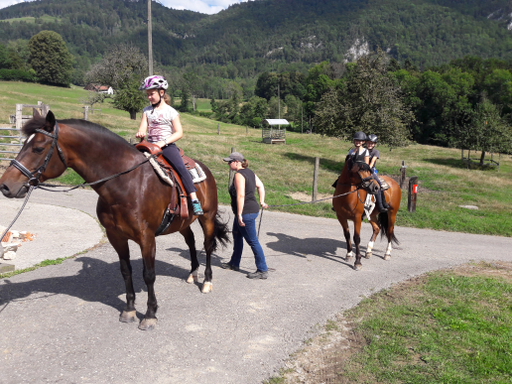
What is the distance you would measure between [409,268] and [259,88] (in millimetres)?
142012

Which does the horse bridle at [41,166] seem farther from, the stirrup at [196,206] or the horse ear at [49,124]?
the stirrup at [196,206]

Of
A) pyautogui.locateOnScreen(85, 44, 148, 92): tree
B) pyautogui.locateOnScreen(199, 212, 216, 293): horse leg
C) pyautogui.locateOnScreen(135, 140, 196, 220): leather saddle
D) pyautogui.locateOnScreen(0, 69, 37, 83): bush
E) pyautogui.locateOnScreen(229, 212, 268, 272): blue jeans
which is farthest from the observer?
pyautogui.locateOnScreen(0, 69, 37, 83): bush

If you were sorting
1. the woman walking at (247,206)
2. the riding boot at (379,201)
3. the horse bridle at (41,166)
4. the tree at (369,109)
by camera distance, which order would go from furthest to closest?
the tree at (369,109) → the riding boot at (379,201) → the woman walking at (247,206) → the horse bridle at (41,166)

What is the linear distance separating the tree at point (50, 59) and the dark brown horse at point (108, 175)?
316ft

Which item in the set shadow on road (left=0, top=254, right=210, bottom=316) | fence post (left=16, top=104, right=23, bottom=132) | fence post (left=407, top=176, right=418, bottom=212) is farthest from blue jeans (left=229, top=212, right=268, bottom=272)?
fence post (left=16, top=104, right=23, bottom=132)

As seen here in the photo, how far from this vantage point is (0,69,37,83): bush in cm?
8219

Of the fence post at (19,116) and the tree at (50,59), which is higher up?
the tree at (50,59)

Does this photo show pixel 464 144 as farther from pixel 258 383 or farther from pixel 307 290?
pixel 258 383

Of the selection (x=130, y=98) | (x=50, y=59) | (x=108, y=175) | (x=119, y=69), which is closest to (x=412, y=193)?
(x=108, y=175)

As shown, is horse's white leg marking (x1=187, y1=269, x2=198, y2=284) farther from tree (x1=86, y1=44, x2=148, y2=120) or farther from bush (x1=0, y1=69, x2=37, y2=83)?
bush (x1=0, y1=69, x2=37, y2=83)

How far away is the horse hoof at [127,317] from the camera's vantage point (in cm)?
566

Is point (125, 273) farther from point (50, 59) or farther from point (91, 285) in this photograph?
point (50, 59)

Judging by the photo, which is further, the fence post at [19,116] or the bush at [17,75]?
the bush at [17,75]

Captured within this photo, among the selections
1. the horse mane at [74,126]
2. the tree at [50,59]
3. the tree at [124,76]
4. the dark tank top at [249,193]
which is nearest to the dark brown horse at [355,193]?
the dark tank top at [249,193]
